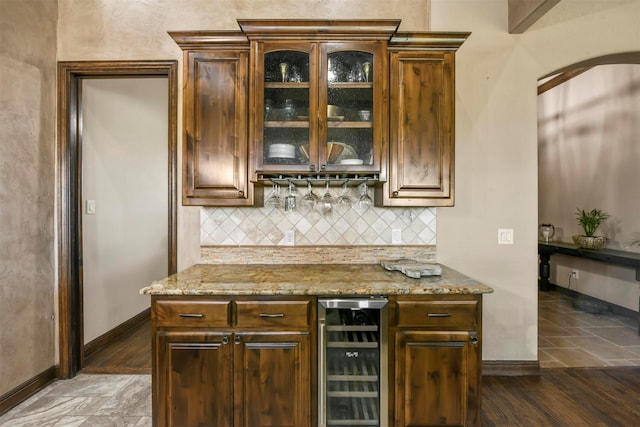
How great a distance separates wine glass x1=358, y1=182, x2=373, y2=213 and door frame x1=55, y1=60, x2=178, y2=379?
1471 mm

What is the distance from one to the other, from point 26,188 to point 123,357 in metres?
1.61

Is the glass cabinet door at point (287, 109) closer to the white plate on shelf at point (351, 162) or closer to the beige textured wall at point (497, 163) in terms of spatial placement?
the white plate on shelf at point (351, 162)

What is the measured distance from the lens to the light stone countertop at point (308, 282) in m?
1.81

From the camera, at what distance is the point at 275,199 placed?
2441 millimetres

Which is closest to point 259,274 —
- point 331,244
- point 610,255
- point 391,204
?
point 331,244

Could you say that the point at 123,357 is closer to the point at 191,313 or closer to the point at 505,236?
the point at 191,313

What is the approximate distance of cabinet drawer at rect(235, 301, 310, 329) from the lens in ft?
5.96

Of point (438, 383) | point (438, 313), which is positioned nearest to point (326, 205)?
point (438, 313)

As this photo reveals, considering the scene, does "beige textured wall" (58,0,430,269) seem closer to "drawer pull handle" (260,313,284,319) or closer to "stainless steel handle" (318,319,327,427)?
"drawer pull handle" (260,313,284,319)

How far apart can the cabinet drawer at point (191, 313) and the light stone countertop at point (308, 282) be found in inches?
2.5

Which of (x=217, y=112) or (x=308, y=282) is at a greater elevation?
(x=217, y=112)

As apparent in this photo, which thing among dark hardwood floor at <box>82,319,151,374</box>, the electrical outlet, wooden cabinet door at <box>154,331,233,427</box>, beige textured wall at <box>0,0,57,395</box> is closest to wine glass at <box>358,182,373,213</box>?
the electrical outlet

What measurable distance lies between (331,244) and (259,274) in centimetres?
64

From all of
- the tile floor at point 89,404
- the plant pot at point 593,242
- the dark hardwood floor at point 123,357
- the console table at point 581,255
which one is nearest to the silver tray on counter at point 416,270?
the tile floor at point 89,404
